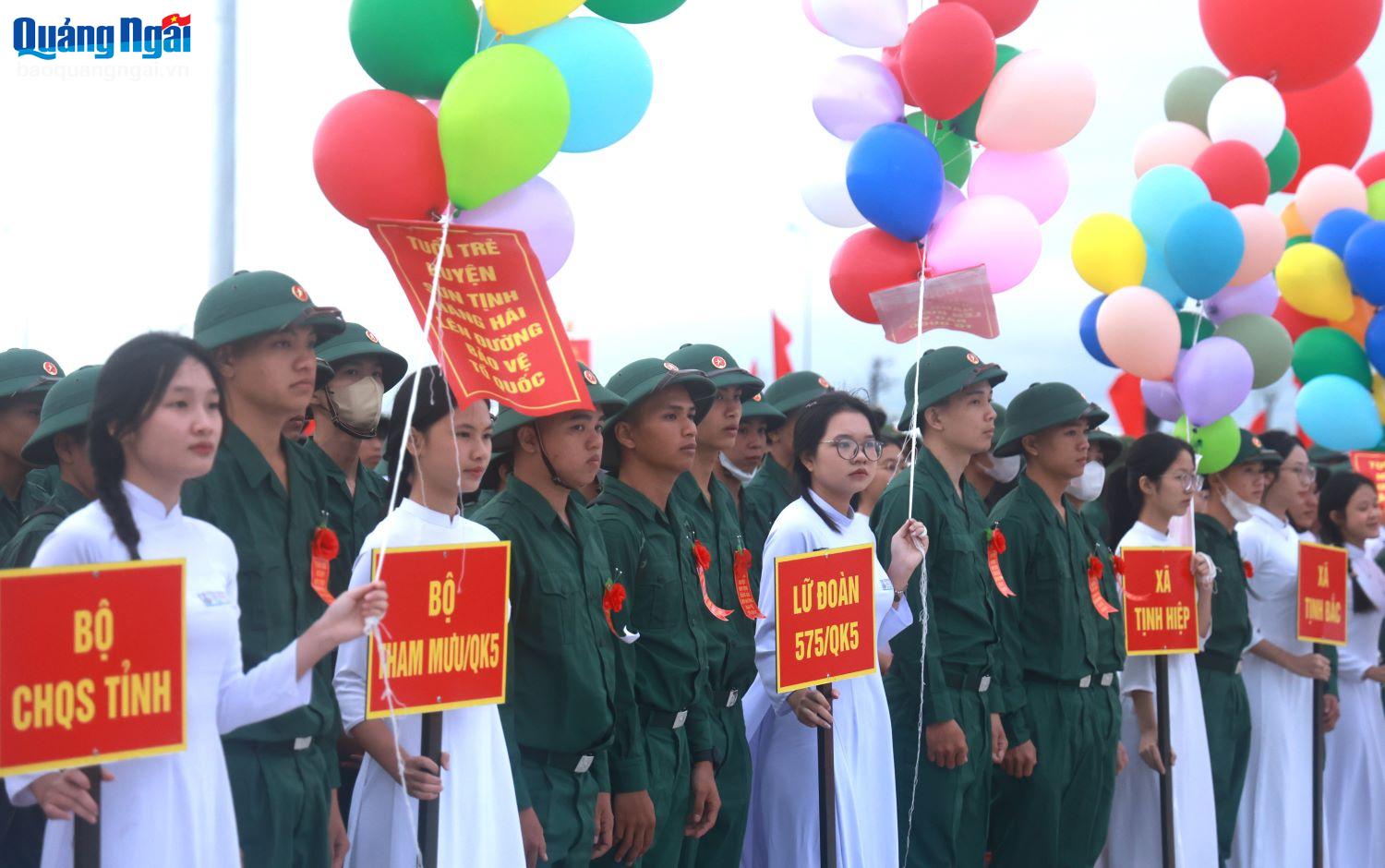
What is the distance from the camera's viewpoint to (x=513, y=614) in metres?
4.08

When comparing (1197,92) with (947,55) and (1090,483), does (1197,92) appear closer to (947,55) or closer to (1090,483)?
(1090,483)

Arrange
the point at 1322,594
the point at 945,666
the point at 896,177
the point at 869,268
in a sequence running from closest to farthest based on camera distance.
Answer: the point at 945,666, the point at 896,177, the point at 869,268, the point at 1322,594

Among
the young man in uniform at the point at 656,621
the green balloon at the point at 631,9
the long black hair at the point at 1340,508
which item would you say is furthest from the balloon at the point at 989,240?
the long black hair at the point at 1340,508

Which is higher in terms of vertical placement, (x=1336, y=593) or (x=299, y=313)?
(x=299, y=313)

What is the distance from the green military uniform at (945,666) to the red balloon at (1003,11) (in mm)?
1528

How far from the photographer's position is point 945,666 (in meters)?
5.64

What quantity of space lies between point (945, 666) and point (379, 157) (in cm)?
307

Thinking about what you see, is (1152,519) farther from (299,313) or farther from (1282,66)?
(299,313)

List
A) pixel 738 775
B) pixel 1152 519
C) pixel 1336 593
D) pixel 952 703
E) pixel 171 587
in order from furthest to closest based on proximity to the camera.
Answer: pixel 1336 593, pixel 1152 519, pixel 952 703, pixel 738 775, pixel 171 587

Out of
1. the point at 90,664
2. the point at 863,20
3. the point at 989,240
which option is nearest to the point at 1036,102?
the point at 989,240

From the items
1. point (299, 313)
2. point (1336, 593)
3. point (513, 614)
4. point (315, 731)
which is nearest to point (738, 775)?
point (513, 614)

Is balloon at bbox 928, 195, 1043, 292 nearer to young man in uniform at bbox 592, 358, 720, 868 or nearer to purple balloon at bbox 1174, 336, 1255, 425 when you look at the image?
purple balloon at bbox 1174, 336, 1255, 425

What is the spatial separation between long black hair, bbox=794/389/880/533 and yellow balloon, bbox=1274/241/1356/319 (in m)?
4.48

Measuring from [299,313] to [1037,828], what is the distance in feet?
12.6
